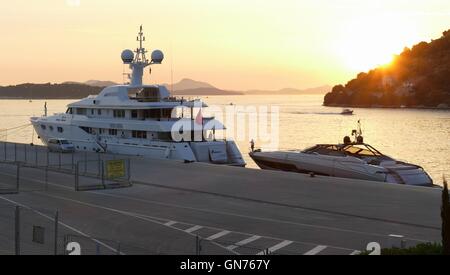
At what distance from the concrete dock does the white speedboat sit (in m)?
3.81

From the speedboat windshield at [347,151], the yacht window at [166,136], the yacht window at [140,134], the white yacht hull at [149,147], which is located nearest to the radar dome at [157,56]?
the white yacht hull at [149,147]

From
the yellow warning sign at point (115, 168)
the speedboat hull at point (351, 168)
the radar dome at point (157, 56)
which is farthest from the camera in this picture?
the radar dome at point (157, 56)

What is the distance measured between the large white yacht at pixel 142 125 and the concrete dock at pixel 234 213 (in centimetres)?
1010

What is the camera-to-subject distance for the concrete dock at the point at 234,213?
1770 cm

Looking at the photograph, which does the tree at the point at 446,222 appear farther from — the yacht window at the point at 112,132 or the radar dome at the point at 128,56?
the radar dome at the point at 128,56

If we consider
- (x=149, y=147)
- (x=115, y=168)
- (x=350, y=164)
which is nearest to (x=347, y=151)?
(x=350, y=164)

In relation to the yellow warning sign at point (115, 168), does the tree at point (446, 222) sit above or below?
above

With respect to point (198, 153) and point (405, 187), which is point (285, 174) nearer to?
point (405, 187)

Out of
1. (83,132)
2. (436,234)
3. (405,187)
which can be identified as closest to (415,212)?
(436,234)

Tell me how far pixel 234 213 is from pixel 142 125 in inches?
991

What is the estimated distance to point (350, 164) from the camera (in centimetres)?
3438
